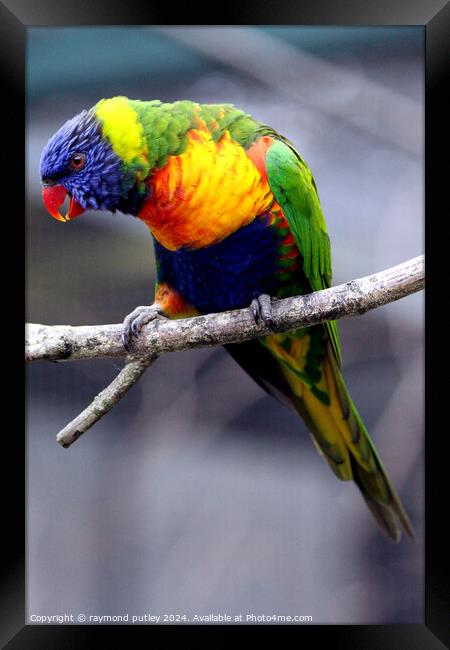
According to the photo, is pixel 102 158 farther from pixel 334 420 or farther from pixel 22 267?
pixel 334 420

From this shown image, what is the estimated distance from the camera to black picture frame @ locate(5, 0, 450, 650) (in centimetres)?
182

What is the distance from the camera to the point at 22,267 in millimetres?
1902

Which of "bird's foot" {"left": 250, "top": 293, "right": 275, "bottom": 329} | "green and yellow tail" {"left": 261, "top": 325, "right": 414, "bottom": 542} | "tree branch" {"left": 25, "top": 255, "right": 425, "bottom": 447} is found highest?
"bird's foot" {"left": 250, "top": 293, "right": 275, "bottom": 329}

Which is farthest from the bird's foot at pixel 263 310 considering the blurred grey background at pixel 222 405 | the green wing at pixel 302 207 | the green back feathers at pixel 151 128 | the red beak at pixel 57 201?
the red beak at pixel 57 201

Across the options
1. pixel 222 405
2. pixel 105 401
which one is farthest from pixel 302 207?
pixel 105 401

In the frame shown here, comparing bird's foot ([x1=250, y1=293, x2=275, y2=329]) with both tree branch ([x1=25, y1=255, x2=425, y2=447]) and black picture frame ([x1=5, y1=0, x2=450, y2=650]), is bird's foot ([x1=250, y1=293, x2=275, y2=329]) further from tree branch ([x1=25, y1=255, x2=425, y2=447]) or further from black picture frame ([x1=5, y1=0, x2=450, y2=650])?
black picture frame ([x1=5, y1=0, x2=450, y2=650])

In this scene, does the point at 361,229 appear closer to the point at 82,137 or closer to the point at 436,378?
the point at 436,378

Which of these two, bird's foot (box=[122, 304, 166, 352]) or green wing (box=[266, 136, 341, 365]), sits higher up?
green wing (box=[266, 136, 341, 365])

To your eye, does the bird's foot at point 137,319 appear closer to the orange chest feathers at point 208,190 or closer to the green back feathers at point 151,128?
the orange chest feathers at point 208,190

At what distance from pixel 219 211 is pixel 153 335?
42 centimetres

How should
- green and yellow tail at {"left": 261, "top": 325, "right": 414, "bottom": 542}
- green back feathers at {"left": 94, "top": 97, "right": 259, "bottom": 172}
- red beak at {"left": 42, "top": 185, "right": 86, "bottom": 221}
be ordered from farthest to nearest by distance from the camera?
green and yellow tail at {"left": 261, "top": 325, "right": 414, "bottom": 542}, red beak at {"left": 42, "top": 185, "right": 86, "bottom": 221}, green back feathers at {"left": 94, "top": 97, "right": 259, "bottom": 172}

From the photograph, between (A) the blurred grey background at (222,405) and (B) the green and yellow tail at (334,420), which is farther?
(B) the green and yellow tail at (334,420)

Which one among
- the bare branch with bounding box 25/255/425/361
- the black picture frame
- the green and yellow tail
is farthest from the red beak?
the green and yellow tail

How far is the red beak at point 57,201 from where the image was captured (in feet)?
5.89
